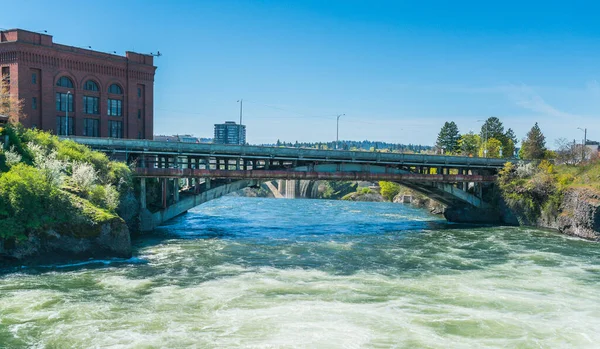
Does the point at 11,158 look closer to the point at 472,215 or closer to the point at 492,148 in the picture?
the point at 472,215

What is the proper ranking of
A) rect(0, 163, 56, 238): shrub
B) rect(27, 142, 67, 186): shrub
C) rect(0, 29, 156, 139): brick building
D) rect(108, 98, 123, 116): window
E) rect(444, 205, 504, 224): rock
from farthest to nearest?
rect(108, 98, 123, 116): window → rect(444, 205, 504, 224): rock → rect(0, 29, 156, 139): brick building → rect(27, 142, 67, 186): shrub → rect(0, 163, 56, 238): shrub

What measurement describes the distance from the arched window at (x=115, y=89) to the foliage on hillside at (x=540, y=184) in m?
47.0

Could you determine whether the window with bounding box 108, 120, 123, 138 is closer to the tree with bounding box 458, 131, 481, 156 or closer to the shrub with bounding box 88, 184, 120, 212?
the shrub with bounding box 88, 184, 120, 212

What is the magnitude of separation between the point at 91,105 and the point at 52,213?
36023mm

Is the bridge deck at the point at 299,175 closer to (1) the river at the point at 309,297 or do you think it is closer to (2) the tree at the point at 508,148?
(1) the river at the point at 309,297

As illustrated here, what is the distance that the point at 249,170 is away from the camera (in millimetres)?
49844

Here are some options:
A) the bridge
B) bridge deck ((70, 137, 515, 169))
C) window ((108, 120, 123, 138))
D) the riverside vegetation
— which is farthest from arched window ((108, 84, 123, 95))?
the riverside vegetation

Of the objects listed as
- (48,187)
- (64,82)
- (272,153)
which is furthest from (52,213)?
(64,82)

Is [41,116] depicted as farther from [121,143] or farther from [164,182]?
[164,182]

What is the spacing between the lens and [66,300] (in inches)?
924

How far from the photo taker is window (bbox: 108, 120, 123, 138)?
65.2 meters

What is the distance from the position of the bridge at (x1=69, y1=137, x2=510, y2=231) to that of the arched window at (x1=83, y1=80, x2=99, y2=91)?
470 inches

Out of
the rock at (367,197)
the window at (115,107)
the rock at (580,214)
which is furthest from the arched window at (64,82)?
the rock at (367,197)

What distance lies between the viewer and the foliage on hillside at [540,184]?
54406 mm
